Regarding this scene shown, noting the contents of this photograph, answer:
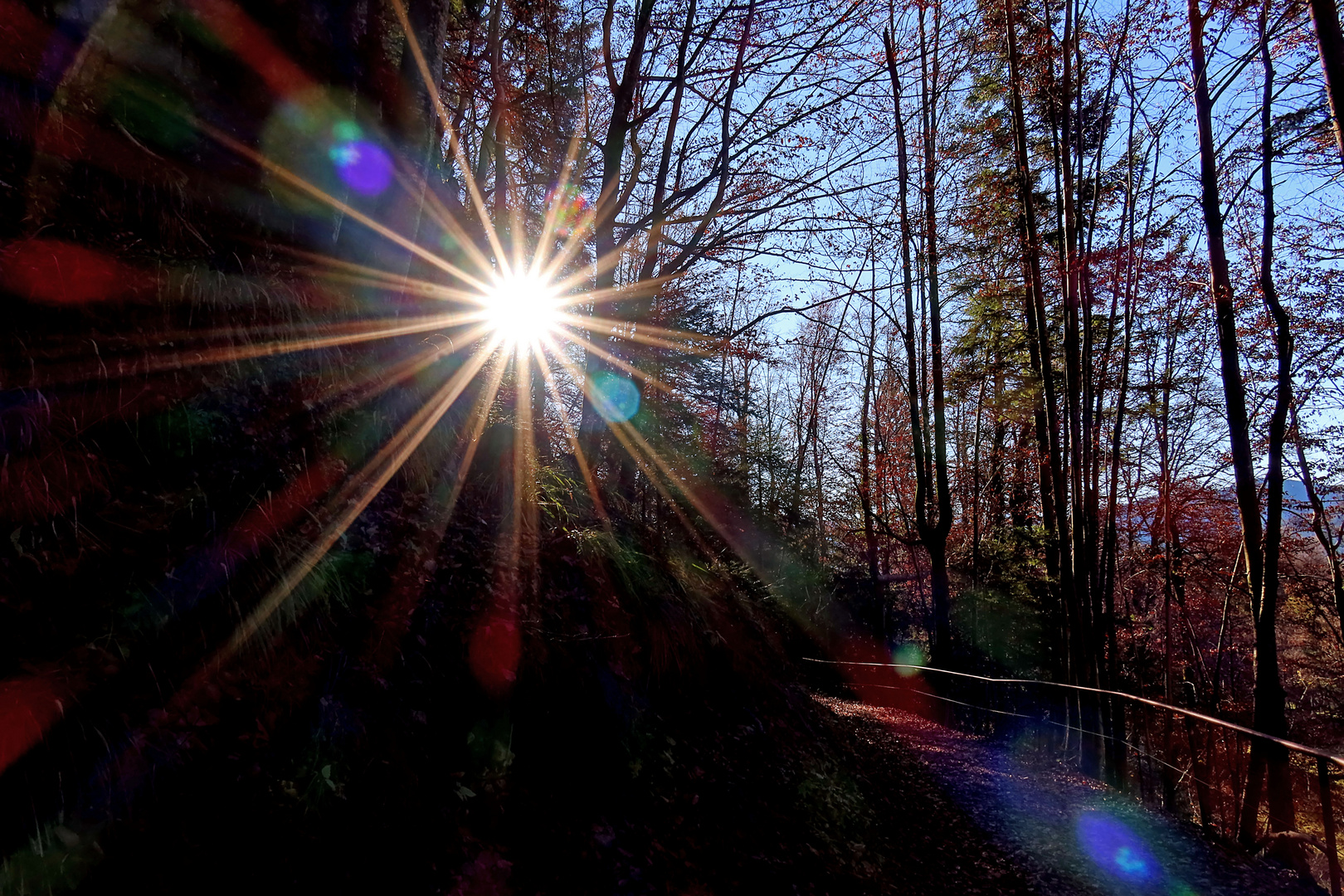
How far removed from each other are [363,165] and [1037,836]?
8.30m

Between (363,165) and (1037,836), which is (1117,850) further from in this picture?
(363,165)

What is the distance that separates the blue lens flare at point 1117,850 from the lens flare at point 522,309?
7.89m

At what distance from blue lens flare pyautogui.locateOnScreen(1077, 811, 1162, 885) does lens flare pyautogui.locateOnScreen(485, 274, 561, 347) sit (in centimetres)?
789

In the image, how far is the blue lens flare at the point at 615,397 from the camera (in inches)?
404

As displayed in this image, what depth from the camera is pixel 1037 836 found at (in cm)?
558

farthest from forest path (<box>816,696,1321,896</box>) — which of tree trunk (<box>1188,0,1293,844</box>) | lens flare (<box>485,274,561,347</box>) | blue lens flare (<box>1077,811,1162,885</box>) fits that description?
lens flare (<box>485,274,561,347</box>)

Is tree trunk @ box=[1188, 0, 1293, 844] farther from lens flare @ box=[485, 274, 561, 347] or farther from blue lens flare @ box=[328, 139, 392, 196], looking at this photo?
blue lens flare @ box=[328, 139, 392, 196]

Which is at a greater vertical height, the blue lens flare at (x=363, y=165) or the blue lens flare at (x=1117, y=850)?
the blue lens flare at (x=363, y=165)

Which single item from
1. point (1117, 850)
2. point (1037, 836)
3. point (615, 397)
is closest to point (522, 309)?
point (615, 397)

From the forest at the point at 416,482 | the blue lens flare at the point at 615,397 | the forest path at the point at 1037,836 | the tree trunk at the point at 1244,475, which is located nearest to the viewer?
the forest at the point at 416,482

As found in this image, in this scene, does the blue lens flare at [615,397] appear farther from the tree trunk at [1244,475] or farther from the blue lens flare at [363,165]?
the tree trunk at [1244,475]

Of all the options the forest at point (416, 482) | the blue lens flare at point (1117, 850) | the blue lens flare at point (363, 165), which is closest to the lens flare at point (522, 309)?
the forest at point (416, 482)

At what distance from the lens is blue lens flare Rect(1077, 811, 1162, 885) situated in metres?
4.98

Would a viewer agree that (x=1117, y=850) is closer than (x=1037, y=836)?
Yes
